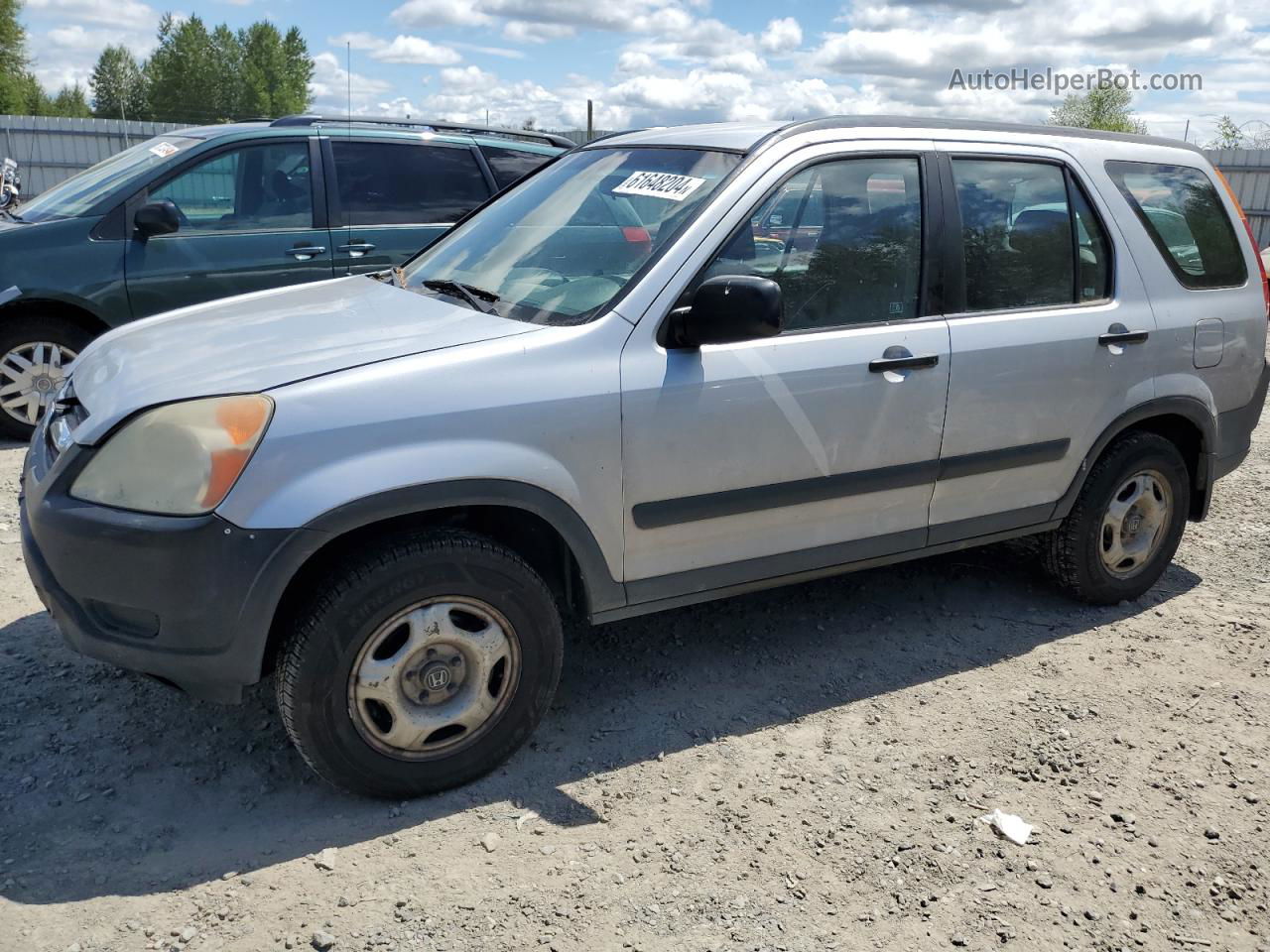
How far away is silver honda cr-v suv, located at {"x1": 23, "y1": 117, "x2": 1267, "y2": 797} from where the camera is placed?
277 cm

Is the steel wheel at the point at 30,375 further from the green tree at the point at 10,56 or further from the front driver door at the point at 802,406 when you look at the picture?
the green tree at the point at 10,56

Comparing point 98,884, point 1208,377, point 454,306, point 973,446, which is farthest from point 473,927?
point 1208,377

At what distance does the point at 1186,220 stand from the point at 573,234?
260cm

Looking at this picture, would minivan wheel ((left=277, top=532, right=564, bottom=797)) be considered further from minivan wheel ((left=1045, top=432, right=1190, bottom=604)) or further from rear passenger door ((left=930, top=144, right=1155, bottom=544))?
minivan wheel ((left=1045, top=432, right=1190, bottom=604))

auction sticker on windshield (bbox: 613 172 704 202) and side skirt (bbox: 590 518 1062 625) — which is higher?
auction sticker on windshield (bbox: 613 172 704 202)

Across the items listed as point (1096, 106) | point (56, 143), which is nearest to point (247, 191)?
point (56, 143)

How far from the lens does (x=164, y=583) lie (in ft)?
8.87

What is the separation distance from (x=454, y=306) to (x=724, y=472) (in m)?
0.99

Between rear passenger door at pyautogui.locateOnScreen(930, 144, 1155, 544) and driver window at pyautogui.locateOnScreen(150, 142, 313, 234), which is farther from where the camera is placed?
driver window at pyautogui.locateOnScreen(150, 142, 313, 234)

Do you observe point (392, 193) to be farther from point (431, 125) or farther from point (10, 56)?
point (10, 56)

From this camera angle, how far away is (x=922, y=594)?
470 cm

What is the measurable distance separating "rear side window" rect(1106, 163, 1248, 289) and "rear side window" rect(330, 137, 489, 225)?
4200 mm

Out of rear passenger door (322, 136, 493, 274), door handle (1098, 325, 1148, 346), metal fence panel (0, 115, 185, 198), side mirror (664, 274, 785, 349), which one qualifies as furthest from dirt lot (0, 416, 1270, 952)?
metal fence panel (0, 115, 185, 198)

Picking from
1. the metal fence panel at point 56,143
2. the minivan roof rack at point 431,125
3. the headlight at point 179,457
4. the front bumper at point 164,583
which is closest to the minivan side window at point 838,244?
the headlight at point 179,457
